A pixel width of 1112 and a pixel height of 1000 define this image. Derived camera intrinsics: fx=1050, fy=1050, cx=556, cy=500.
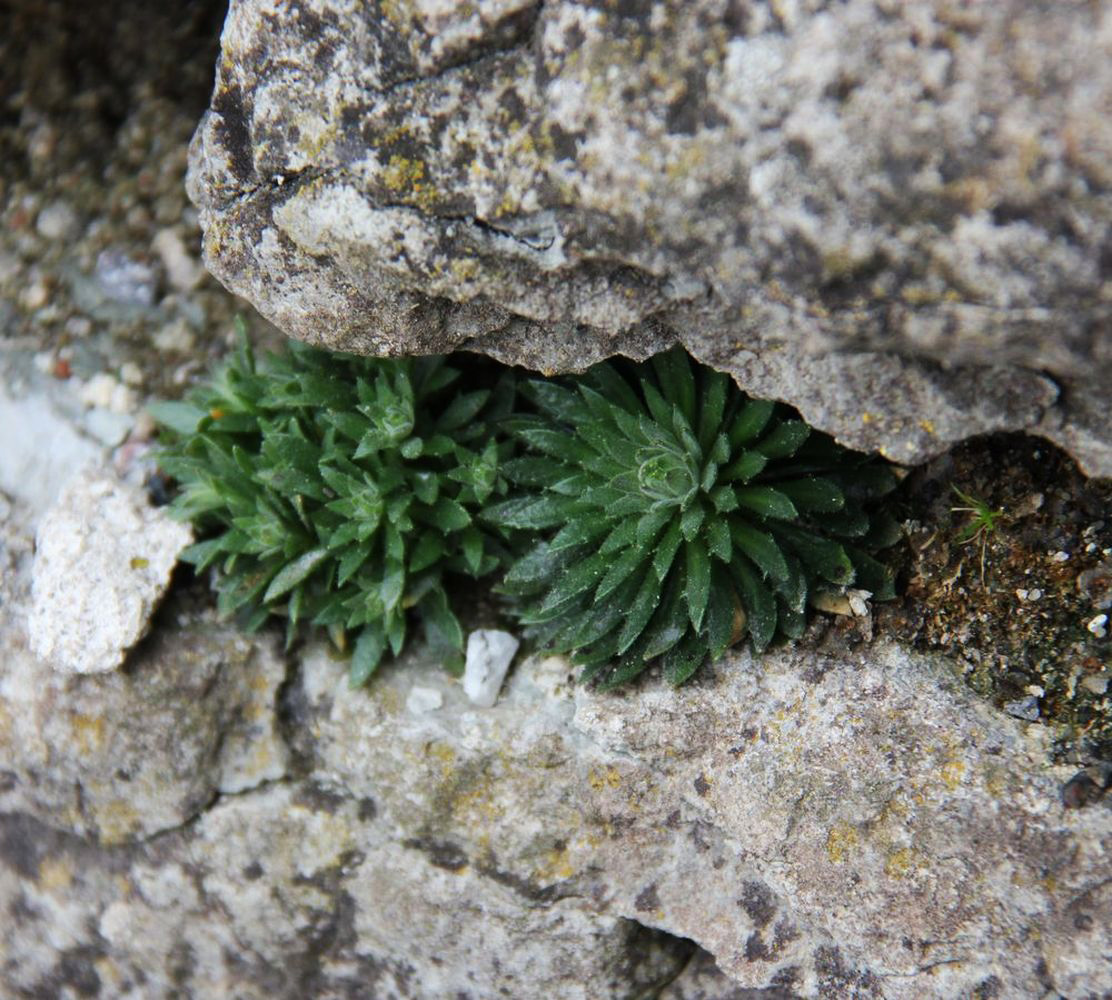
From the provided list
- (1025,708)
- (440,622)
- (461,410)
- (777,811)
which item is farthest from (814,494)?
(440,622)

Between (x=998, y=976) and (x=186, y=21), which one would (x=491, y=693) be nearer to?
(x=998, y=976)

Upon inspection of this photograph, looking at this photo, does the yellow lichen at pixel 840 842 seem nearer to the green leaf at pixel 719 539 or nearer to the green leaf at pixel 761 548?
the green leaf at pixel 761 548

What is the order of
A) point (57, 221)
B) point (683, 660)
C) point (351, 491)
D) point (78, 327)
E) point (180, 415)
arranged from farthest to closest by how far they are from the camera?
point (57, 221) → point (78, 327) → point (180, 415) → point (351, 491) → point (683, 660)

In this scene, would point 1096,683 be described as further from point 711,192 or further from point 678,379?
point 711,192

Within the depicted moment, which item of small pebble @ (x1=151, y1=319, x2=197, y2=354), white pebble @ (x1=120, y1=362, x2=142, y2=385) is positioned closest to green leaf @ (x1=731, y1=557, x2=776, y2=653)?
small pebble @ (x1=151, y1=319, x2=197, y2=354)

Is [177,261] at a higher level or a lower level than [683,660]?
higher

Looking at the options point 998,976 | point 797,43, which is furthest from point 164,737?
point 797,43
